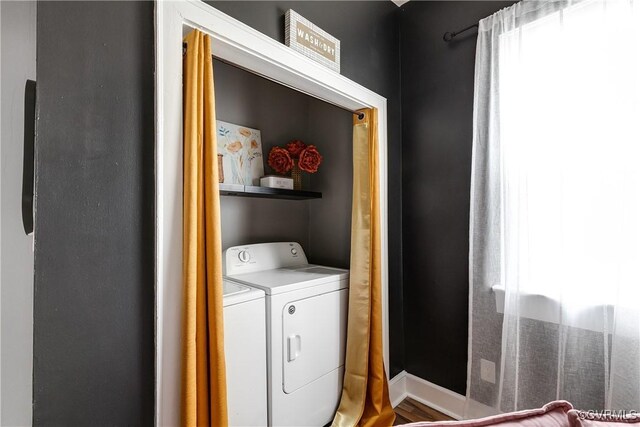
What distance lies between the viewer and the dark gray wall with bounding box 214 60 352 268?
86.3 inches

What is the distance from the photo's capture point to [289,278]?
1815 millimetres

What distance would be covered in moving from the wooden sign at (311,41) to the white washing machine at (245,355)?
1236 millimetres

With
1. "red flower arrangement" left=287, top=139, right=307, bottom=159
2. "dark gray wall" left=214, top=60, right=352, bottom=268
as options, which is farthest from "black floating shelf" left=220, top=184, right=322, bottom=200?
"red flower arrangement" left=287, top=139, right=307, bottom=159

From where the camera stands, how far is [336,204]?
235cm

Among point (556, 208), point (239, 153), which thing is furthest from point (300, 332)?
point (556, 208)

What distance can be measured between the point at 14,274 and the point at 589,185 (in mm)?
1955

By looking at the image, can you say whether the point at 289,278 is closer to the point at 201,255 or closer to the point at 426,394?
the point at 201,255

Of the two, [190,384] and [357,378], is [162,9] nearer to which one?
[190,384]

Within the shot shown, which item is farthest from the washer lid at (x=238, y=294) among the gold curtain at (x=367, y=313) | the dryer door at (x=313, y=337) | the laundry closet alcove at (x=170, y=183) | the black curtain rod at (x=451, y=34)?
the black curtain rod at (x=451, y=34)

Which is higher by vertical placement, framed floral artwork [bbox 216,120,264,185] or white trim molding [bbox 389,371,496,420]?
framed floral artwork [bbox 216,120,264,185]

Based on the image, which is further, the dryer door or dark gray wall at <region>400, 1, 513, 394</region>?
dark gray wall at <region>400, 1, 513, 394</region>

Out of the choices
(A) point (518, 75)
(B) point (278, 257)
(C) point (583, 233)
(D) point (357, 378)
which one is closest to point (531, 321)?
(C) point (583, 233)

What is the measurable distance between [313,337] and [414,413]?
917 millimetres

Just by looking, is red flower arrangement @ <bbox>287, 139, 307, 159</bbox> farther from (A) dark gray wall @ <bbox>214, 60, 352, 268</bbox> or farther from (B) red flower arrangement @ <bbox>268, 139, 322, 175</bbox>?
(A) dark gray wall @ <bbox>214, 60, 352, 268</bbox>
